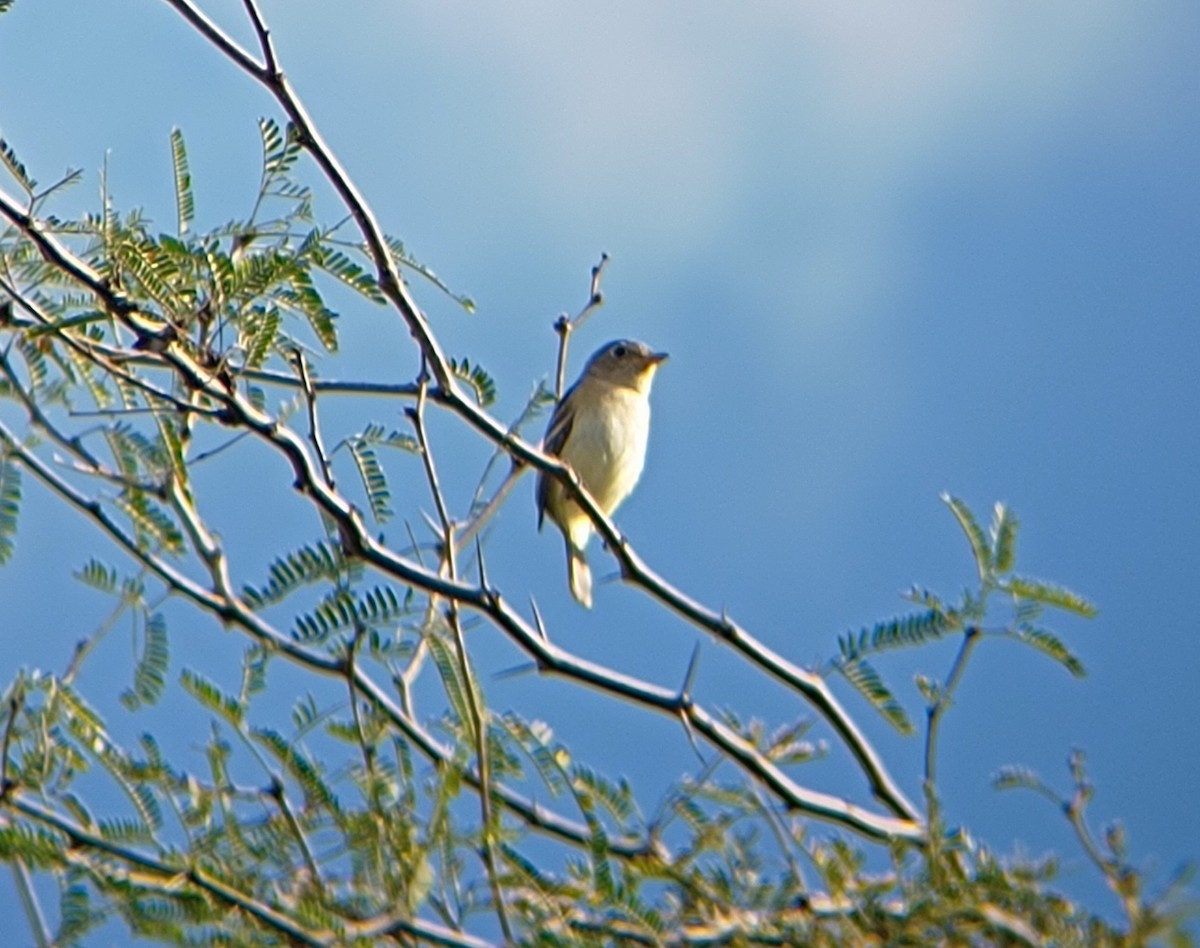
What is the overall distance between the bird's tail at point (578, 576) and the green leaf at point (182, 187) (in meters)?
3.95

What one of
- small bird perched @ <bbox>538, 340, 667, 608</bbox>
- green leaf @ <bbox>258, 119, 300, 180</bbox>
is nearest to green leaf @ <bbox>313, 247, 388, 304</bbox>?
green leaf @ <bbox>258, 119, 300, 180</bbox>

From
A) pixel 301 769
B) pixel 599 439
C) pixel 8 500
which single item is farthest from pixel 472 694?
pixel 599 439

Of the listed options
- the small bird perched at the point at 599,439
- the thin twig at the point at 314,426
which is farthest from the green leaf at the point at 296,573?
the small bird perched at the point at 599,439

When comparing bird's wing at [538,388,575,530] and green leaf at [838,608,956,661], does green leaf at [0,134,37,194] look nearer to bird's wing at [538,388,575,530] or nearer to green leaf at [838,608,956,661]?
green leaf at [838,608,956,661]

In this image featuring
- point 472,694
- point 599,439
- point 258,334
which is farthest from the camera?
point 599,439

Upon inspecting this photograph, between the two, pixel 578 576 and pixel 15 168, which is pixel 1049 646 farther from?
pixel 578 576

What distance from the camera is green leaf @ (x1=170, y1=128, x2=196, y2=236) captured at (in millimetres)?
3824

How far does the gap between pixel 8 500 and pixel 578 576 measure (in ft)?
14.2

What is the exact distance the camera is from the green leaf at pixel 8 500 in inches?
142

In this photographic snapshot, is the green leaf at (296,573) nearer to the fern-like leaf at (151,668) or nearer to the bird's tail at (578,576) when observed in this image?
the fern-like leaf at (151,668)

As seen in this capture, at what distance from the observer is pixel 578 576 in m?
7.82

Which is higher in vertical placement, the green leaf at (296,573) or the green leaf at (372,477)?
the green leaf at (372,477)

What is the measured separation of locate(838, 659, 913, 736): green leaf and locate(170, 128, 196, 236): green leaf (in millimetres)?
1463

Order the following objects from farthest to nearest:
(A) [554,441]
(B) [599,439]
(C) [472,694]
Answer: (A) [554,441] → (B) [599,439] → (C) [472,694]
